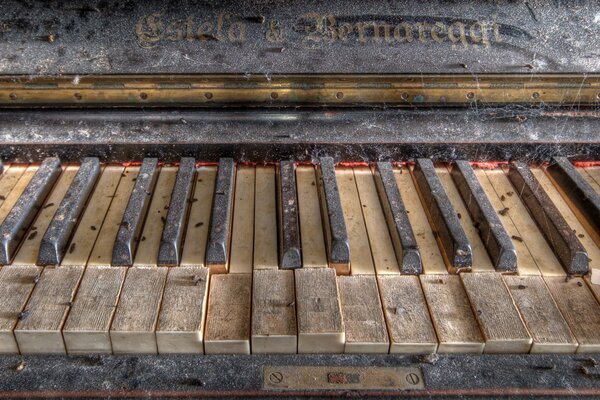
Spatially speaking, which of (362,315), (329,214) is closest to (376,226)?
(329,214)

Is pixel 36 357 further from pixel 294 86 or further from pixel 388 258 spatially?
pixel 294 86

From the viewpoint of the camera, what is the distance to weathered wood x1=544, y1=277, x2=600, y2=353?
1.53 meters

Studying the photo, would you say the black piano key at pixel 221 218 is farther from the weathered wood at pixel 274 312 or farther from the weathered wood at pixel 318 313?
the weathered wood at pixel 318 313

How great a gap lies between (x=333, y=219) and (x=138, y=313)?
→ 0.69 metres

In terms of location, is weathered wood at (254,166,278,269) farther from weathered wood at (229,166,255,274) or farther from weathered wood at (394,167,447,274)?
weathered wood at (394,167,447,274)

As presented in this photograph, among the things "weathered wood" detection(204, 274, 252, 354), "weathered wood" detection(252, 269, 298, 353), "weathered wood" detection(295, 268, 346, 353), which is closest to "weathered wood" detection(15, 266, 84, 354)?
"weathered wood" detection(204, 274, 252, 354)

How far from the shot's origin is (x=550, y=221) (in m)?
1.87

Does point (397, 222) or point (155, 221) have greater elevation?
point (397, 222)

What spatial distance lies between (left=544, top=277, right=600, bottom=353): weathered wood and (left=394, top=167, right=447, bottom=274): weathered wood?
1.15 ft

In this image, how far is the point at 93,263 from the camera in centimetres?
171

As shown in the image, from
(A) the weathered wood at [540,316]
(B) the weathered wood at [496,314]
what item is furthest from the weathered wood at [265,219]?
(A) the weathered wood at [540,316]

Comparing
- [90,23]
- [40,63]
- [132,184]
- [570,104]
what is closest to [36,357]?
[132,184]

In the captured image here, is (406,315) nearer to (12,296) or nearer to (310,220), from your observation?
(310,220)

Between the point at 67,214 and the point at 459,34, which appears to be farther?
the point at 459,34
